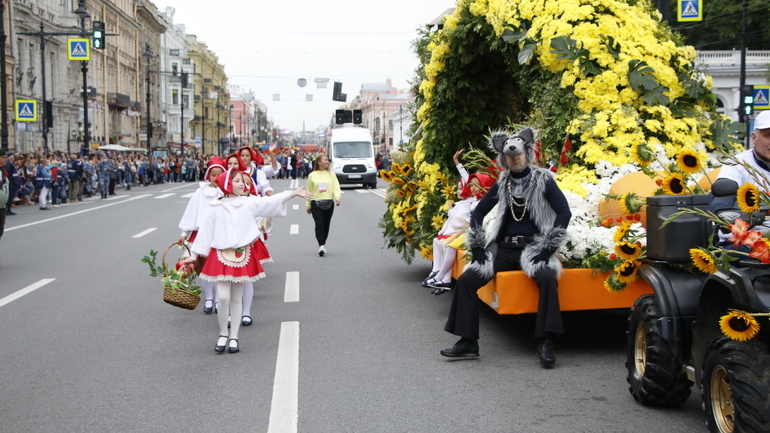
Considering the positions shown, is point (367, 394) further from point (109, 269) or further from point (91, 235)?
point (91, 235)

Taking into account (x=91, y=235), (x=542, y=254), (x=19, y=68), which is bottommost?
(x=91, y=235)

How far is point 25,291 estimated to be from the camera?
10.4 meters

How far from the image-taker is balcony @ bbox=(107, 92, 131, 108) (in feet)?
224

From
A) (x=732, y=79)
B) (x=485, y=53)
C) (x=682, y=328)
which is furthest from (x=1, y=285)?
(x=732, y=79)

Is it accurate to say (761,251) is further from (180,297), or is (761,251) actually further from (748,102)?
(748,102)

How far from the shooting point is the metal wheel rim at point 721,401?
4.25 meters

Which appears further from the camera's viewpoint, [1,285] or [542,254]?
[1,285]

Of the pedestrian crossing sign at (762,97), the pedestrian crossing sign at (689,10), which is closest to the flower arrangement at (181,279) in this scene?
the pedestrian crossing sign at (689,10)

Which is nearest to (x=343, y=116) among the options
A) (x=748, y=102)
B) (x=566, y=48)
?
(x=748, y=102)

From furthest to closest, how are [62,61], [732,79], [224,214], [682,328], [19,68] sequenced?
1. [732,79]
2. [62,61]
3. [19,68]
4. [224,214]
5. [682,328]

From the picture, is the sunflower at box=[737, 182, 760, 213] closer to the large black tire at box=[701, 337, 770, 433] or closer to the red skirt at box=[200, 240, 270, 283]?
the large black tire at box=[701, 337, 770, 433]

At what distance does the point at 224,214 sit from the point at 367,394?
2282 mm

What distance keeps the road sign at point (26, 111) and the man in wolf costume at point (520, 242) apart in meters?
27.6

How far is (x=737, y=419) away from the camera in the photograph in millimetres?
4016
